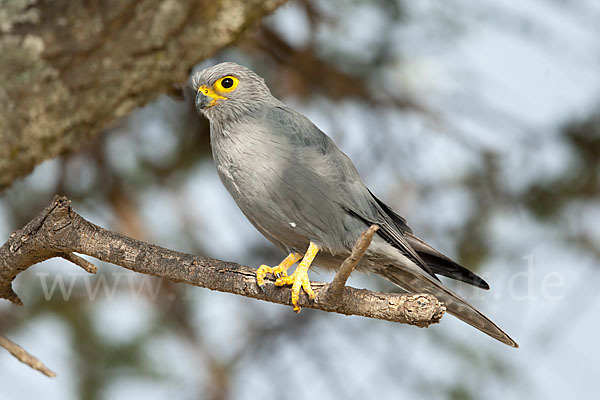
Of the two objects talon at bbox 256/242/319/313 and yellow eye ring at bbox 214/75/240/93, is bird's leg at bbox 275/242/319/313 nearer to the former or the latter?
talon at bbox 256/242/319/313

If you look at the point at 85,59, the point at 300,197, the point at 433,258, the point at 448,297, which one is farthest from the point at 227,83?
the point at 448,297

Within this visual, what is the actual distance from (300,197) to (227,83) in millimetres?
873

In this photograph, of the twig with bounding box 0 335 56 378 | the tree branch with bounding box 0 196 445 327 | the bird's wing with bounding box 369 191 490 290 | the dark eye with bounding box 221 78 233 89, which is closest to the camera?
the tree branch with bounding box 0 196 445 327

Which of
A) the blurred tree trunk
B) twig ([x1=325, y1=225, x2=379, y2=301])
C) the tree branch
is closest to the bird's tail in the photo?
the tree branch

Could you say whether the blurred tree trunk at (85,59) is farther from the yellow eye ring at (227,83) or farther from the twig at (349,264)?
the twig at (349,264)

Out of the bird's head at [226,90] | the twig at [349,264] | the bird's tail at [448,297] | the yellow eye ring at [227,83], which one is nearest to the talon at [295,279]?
the twig at [349,264]

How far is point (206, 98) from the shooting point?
3.48 meters

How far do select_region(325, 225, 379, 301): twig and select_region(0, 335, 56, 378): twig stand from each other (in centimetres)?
117

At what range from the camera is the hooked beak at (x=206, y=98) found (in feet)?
11.4

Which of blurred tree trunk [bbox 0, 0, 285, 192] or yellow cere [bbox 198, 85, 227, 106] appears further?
yellow cere [bbox 198, 85, 227, 106]

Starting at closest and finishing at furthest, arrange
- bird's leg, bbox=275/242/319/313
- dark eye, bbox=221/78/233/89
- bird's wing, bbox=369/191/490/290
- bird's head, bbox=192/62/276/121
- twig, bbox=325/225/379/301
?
twig, bbox=325/225/379/301
bird's leg, bbox=275/242/319/313
bird's wing, bbox=369/191/490/290
bird's head, bbox=192/62/276/121
dark eye, bbox=221/78/233/89

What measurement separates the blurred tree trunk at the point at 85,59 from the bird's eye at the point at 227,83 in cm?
45

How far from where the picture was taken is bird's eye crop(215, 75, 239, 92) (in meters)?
3.51

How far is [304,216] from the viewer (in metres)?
3.07
